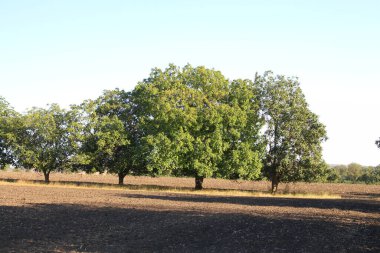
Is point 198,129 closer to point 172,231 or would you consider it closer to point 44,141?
point 44,141

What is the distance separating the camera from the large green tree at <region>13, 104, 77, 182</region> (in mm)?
64062

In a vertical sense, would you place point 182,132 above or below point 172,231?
above

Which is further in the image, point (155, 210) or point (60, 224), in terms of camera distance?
point (155, 210)

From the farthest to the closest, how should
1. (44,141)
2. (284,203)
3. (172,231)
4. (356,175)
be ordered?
(356,175) → (44,141) → (284,203) → (172,231)

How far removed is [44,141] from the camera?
6512 cm

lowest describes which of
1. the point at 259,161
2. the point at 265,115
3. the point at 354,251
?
the point at 354,251

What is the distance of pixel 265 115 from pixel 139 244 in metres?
48.7

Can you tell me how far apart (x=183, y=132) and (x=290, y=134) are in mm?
15764

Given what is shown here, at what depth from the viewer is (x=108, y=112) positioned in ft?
219

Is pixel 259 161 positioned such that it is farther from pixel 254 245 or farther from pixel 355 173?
pixel 355 173

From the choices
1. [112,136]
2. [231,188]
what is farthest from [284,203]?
[231,188]

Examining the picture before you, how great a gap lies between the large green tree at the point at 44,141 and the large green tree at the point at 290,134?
2941cm

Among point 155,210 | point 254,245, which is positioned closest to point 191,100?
point 155,210

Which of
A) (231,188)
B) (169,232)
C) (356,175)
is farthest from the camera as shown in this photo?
(356,175)
